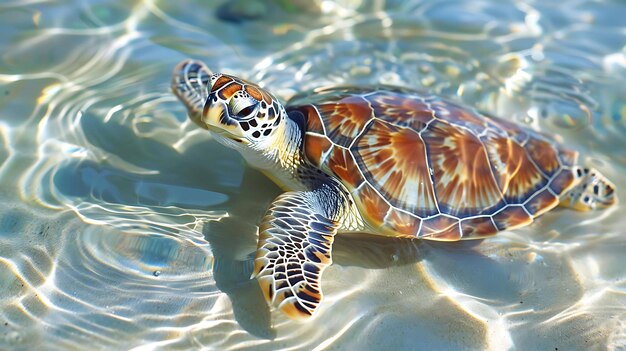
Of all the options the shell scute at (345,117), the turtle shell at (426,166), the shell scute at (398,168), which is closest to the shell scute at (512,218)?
the turtle shell at (426,166)

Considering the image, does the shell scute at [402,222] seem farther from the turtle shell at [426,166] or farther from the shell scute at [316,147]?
the shell scute at [316,147]

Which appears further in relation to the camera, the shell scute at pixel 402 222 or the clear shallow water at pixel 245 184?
the shell scute at pixel 402 222

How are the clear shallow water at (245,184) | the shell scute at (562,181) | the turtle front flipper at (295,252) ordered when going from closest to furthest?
the turtle front flipper at (295,252) → the clear shallow water at (245,184) → the shell scute at (562,181)

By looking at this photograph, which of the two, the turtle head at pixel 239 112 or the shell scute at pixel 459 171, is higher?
the turtle head at pixel 239 112

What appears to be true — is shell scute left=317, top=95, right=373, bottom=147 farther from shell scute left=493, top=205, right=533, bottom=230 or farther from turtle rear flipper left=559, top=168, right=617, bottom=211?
turtle rear flipper left=559, top=168, right=617, bottom=211

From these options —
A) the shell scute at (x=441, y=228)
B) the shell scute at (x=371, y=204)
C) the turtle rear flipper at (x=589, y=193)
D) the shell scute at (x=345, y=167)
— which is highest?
the shell scute at (x=345, y=167)

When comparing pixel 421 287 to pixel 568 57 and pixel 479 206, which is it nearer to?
pixel 479 206

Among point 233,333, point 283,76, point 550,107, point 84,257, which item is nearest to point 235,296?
point 233,333
